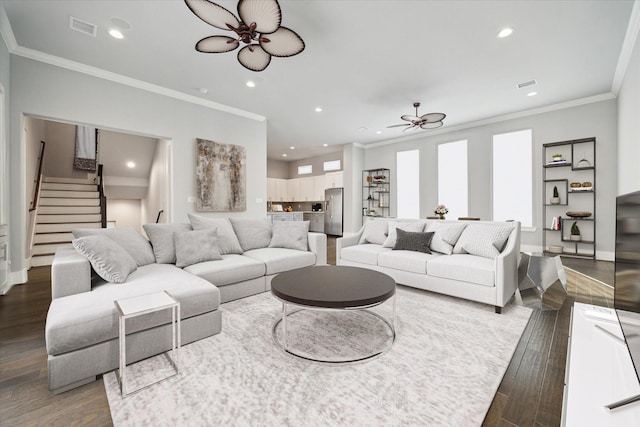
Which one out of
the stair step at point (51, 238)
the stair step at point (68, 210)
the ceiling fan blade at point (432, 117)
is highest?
the ceiling fan blade at point (432, 117)

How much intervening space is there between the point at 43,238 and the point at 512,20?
801cm

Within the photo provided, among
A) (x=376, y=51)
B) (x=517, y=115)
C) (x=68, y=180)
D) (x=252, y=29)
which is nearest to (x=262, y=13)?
(x=252, y=29)

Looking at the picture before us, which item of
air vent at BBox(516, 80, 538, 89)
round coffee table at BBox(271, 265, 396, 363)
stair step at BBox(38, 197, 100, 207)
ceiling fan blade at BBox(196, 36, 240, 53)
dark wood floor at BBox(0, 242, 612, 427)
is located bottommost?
dark wood floor at BBox(0, 242, 612, 427)

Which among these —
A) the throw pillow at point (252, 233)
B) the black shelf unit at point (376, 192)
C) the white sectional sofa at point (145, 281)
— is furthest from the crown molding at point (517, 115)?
the throw pillow at point (252, 233)

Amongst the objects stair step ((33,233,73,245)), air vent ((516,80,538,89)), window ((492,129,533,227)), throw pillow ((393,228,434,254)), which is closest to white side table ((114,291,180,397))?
throw pillow ((393,228,434,254))

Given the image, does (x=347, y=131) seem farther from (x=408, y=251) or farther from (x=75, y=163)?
(x=75, y=163)

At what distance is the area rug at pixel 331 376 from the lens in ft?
4.45

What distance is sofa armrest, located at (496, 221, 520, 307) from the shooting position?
259cm

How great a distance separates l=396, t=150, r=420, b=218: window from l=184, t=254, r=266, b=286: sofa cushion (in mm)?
5807

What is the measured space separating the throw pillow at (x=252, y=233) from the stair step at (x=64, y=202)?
16.2 ft

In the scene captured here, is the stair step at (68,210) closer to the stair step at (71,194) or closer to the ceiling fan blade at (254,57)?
the stair step at (71,194)

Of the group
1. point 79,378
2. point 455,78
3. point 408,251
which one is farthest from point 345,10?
point 79,378

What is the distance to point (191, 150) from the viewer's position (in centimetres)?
491

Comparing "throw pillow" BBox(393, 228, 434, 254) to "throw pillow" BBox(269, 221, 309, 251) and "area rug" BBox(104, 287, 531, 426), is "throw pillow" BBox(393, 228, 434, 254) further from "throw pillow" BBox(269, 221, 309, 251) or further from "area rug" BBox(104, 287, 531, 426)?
"throw pillow" BBox(269, 221, 309, 251)
